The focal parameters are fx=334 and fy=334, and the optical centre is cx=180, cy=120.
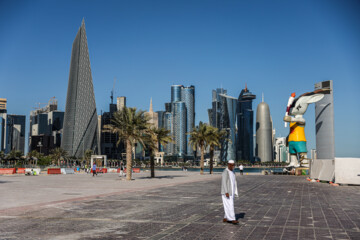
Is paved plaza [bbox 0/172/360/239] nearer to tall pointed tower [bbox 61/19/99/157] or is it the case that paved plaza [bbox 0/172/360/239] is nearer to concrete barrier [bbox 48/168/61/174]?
concrete barrier [bbox 48/168/61/174]

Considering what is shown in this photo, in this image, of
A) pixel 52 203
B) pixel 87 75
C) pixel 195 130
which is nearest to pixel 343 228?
pixel 52 203

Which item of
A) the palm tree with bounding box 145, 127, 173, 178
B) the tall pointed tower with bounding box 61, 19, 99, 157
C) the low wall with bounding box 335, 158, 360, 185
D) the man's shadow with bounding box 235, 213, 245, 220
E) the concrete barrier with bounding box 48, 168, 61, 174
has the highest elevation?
the tall pointed tower with bounding box 61, 19, 99, 157

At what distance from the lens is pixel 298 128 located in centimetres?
4878

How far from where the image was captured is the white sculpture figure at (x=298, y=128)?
158 feet

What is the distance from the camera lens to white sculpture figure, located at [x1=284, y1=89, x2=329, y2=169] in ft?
158

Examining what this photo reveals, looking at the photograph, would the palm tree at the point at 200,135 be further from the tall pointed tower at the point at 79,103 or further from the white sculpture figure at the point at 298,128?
the tall pointed tower at the point at 79,103

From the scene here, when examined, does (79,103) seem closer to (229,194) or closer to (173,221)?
(173,221)

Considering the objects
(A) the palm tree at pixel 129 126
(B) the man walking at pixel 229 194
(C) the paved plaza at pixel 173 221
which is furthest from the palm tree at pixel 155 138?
(B) the man walking at pixel 229 194

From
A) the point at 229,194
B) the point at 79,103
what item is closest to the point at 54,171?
the point at 229,194

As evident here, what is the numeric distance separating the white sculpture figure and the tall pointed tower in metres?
151

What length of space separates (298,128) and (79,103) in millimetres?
154212

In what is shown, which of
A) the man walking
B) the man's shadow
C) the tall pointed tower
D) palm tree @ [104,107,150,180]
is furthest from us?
the tall pointed tower

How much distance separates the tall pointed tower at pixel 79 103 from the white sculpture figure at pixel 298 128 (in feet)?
497

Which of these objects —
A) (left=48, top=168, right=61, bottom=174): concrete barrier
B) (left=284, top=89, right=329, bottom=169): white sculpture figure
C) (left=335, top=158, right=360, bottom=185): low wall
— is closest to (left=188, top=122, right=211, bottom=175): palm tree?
(left=284, top=89, right=329, bottom=169): white sculpture figure
